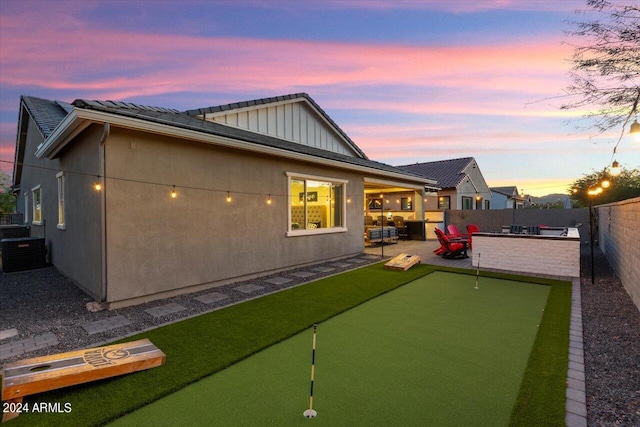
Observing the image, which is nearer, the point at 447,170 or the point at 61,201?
the point at 61,201

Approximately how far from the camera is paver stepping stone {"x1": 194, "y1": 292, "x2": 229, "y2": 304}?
5868 millimetres

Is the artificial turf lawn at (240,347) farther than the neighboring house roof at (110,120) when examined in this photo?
No

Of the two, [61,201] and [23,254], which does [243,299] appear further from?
[23,254]

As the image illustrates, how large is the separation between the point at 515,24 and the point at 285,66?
7149mm

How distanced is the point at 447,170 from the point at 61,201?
24.0 metres

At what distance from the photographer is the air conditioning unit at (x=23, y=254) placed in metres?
8.76

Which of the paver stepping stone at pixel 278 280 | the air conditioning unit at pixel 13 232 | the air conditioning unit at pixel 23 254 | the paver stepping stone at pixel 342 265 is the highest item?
the air conditioning unit at pixel 13 232

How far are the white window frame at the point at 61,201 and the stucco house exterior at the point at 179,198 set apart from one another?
0.08 metres

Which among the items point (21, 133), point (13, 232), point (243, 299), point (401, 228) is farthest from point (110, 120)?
point (401, 228)

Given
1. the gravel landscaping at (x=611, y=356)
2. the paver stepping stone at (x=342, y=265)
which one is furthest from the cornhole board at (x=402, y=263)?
the gravel landscaping at (x=611, y=356)

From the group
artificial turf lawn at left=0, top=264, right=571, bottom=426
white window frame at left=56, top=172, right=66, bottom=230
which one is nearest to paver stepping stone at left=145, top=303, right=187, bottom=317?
artificial turf lawn at left=0, top=264, right=571, bottom=426

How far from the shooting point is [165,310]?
17.5ft

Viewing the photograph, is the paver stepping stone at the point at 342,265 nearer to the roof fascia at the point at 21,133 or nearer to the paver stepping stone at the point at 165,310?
the paver stepping stone at the point at 165,310

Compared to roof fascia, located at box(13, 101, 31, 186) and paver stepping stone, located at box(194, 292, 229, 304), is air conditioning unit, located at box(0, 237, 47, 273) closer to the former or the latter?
roof fascia, located at box(13, 101, 31, 186)
